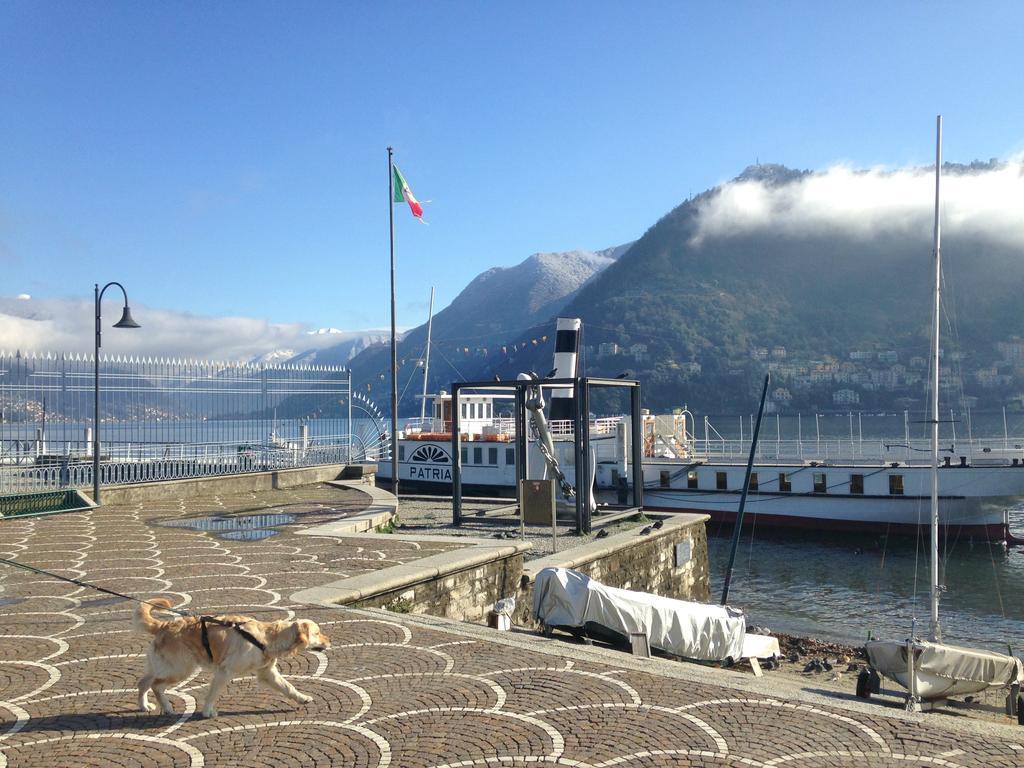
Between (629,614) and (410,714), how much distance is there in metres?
4.81

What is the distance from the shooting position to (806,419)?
427 feet

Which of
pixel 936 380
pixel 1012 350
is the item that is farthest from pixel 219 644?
pixel 1012 350

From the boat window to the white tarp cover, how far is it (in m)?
22.7

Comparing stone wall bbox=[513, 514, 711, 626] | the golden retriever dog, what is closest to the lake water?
stone wall bbox=[513, 514, 711, 626]

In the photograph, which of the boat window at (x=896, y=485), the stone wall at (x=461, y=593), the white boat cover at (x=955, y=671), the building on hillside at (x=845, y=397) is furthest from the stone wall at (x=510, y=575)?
the building on hillside at (x=845, y=397)

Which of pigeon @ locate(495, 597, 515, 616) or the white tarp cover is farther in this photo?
pigeon @ locate(495, 597, 515, 616)

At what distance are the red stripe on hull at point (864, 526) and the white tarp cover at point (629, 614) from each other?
69.0 ft

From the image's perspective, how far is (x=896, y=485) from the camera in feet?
102

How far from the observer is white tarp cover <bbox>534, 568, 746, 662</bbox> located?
1027 centimetres

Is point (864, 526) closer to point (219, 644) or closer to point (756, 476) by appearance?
point (756, 476)

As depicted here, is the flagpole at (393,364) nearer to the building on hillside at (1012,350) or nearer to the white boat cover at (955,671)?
the white boat cover at (955,671)

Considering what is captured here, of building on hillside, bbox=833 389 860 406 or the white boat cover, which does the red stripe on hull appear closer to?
the white boat cover

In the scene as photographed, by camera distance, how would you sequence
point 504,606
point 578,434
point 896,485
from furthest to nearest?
point 896,485, point 578,434, point 504,606

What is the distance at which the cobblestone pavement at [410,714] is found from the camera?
539 cm
